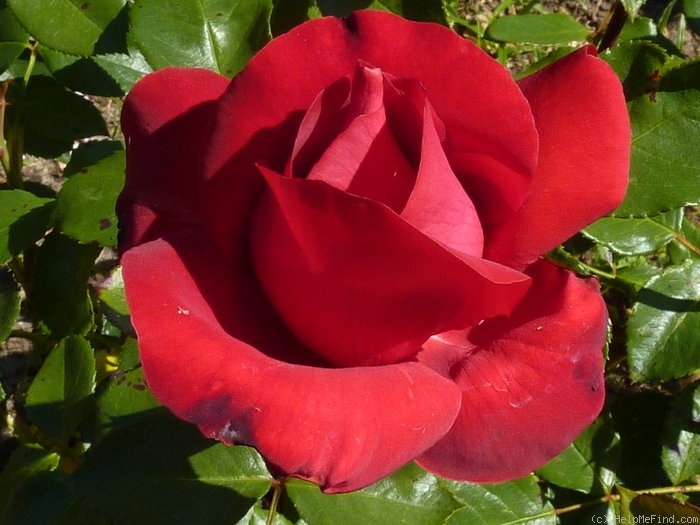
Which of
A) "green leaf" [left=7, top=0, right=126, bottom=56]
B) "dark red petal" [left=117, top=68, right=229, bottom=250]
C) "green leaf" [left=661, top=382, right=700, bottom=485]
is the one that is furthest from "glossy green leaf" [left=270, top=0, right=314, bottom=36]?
"green leaf" [left=661, top=382, right=700, bottom=485]

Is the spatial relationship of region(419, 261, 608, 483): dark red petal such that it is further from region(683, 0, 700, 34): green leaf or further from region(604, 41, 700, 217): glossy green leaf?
region(683, 0, 700, 34): green leaf

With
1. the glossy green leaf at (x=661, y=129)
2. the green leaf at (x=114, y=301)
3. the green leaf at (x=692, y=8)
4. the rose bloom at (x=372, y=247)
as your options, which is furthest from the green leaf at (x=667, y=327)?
the green leaf at (x=114, y=301)

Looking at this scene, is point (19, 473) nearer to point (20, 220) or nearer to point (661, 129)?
point (20, 220)

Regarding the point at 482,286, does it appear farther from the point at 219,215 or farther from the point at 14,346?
the point at 14,346

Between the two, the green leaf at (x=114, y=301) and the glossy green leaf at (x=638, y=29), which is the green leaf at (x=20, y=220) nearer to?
the green leaf at (x=114, y=301)

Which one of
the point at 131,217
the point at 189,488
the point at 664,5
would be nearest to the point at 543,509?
the point at 189,488

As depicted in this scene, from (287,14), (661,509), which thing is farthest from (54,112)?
(661,509)
